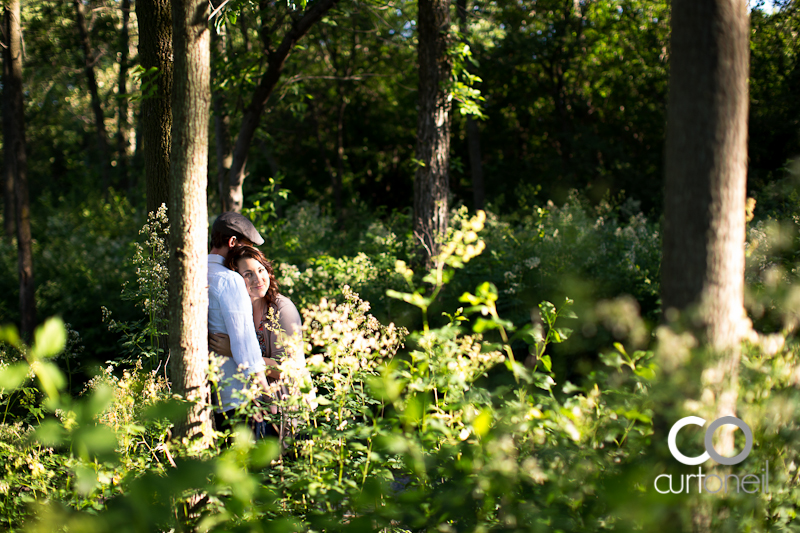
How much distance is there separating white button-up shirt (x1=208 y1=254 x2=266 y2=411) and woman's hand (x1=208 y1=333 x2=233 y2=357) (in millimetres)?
31

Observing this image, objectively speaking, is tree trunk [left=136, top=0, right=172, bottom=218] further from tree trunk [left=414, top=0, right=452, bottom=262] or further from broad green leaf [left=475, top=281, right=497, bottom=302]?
tree trunk [left=414, top=0, right=452, bottom=262]

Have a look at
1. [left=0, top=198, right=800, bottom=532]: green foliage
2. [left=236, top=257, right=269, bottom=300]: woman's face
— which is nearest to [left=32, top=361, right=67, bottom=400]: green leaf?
[left=0, top=198, right=800, bottom=532]: green foliage

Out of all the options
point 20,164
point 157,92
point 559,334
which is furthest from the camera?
point 20,164

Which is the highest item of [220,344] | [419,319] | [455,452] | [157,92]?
[157,92]

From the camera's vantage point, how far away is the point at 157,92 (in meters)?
3.45

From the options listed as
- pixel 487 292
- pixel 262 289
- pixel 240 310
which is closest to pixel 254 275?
pixel 262 289

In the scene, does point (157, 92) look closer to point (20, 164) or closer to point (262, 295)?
point (262, 295)

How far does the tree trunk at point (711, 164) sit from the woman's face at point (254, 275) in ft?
7.58

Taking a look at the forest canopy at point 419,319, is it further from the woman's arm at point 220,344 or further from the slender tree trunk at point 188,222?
the woman's arm at point 220,344

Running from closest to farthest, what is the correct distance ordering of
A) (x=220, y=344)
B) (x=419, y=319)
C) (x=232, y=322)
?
(x=232, y=322) → (x=220, y=344) → (x=419, y=319)

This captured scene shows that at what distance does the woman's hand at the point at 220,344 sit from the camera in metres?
2.96

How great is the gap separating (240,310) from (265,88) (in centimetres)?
414

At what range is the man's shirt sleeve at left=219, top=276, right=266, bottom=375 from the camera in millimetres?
2748

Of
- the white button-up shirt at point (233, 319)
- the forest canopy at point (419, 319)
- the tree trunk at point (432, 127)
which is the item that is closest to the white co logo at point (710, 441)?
the forest canopy at point (419, 319)
